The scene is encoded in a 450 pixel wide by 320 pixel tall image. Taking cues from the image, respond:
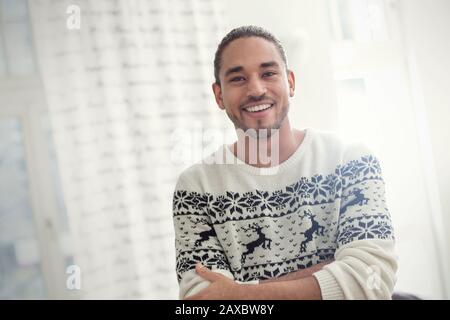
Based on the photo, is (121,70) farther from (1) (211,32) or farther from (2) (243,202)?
(2) (243,202)

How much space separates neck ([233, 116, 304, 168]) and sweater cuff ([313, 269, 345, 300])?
305 millimetres

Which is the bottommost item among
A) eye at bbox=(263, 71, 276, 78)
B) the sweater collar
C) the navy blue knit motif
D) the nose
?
the navy blue knit motif

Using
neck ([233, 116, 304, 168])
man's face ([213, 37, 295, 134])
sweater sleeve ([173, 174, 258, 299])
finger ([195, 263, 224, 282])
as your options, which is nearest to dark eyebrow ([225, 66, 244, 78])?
man's face ([213, 37, 295, 134])

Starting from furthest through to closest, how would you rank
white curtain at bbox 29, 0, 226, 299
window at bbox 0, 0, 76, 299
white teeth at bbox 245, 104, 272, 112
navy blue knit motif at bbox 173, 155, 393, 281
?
1. window at bbox 0, 0, 76, 299
2. white curtain at bbox 29, 0, 226, 299
3. white teeth at bbox 245, 104, 272, 112
4. navy blue knit motif at bbox 173, 155, 393, 281

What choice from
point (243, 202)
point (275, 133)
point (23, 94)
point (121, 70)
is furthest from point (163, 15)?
point (243, 202)

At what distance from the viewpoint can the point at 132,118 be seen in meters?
1.63

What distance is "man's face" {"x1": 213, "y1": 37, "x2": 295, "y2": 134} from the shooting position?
97cm

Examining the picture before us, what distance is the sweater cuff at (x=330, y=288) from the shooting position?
0.76 metres

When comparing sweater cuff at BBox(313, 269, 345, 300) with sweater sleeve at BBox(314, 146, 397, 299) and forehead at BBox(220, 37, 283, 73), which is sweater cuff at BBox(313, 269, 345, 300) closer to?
sweater sleeve at BBox(314, 146, 397, 299)

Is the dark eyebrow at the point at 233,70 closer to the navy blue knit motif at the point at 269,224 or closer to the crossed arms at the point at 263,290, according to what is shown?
the navy blue knit motif at the point at 269,224

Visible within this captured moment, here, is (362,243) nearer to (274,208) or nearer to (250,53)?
(274,208)

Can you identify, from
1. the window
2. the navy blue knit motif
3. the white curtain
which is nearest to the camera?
the navy blue knit motif

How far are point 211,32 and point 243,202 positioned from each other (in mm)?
1036

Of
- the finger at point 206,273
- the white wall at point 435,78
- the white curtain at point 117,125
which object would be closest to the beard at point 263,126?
the finger at point 206,273
